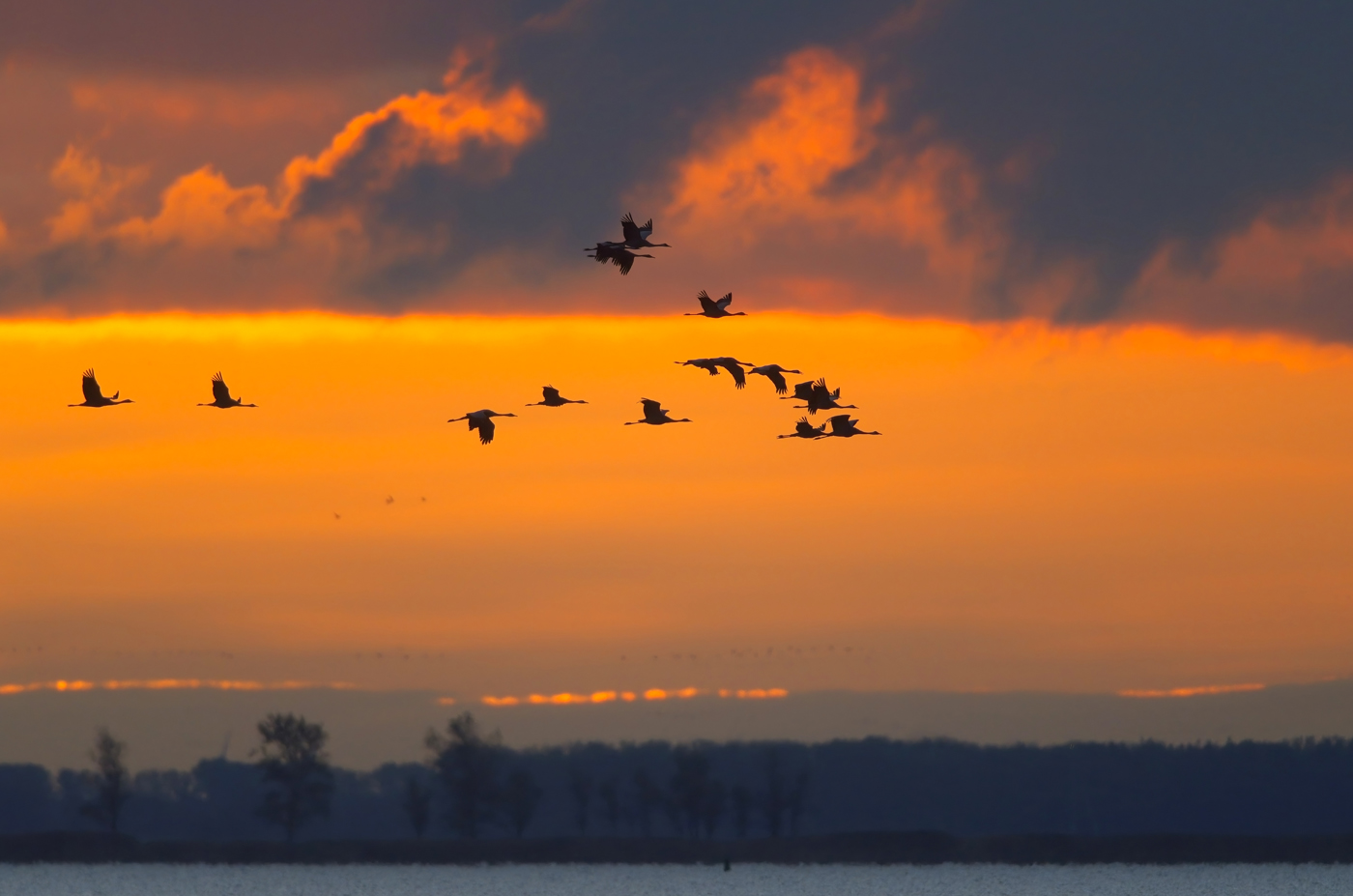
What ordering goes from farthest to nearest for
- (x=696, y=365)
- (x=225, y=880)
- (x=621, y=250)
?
(x=225, y=880) → (x=696, y=365) → (x=621, y=250)

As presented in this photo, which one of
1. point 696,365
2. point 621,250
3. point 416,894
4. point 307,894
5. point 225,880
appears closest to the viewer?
point 621,250

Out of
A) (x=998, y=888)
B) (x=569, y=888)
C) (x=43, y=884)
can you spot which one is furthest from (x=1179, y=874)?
(x=43, y=884)

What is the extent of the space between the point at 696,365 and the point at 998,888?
118304 millimetres

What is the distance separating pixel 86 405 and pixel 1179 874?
14688 cm

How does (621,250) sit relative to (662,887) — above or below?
above

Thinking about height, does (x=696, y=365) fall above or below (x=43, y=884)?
above

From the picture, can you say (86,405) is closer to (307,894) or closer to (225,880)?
(307,894)

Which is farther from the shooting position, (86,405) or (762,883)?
(762,883)

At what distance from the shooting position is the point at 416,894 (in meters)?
177

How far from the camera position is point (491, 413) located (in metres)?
70.9

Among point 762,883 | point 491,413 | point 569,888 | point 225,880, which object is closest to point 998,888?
point 762,883

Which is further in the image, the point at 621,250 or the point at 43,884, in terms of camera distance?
the point at 43,884

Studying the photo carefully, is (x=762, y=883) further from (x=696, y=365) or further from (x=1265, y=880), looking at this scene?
(x=696, y=365)

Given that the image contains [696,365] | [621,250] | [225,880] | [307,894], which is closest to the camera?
[621,250]
